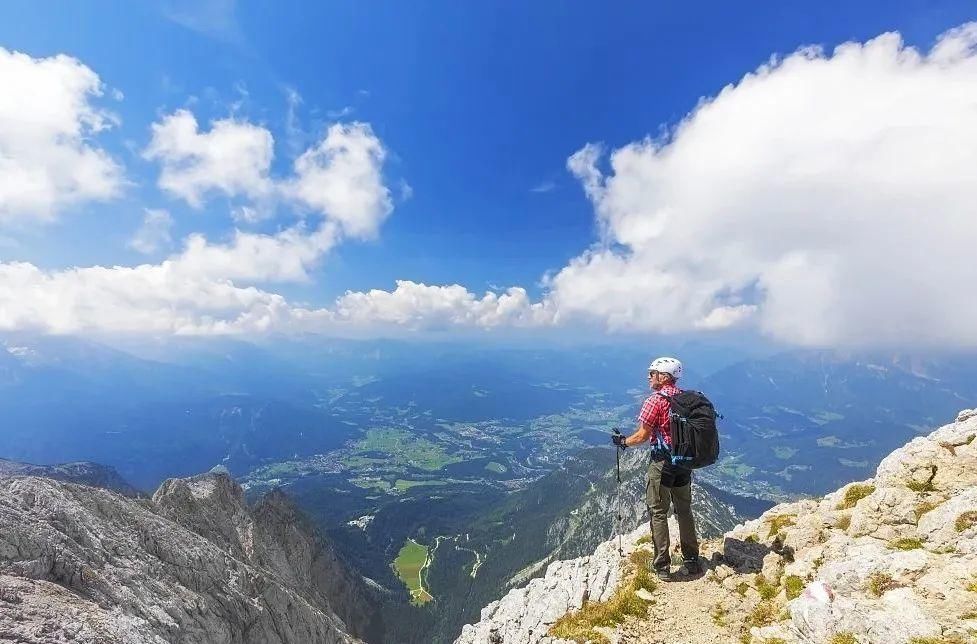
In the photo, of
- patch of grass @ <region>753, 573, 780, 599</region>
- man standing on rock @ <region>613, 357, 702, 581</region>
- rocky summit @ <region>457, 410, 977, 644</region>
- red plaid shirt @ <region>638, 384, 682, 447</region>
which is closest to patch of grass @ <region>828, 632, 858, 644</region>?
rocky summit @ <region>457, 410, 977, 644</region>

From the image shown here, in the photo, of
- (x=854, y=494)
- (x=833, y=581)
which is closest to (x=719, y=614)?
(x=833, y=581)

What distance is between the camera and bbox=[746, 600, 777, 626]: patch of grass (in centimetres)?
1262

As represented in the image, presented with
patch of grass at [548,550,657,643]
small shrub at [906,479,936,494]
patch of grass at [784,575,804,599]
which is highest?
small shrub at [906,479,936,494]

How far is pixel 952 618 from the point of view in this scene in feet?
28.0

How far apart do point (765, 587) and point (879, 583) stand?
4.43 m

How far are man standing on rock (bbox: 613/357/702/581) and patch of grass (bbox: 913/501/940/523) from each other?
263 inches

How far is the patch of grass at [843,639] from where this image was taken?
8938 millimetres

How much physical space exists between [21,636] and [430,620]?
21769 centimetres

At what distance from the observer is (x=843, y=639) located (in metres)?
9.05

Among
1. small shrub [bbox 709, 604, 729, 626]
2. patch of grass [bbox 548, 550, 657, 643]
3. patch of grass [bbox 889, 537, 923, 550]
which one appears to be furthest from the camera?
patch of grass [bbox 548, 550, 657, 643]

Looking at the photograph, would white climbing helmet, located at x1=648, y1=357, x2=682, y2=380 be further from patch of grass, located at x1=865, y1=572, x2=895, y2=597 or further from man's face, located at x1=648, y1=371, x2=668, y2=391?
patch of grass, located at x1=865, y1=572, x2=895, y2=597

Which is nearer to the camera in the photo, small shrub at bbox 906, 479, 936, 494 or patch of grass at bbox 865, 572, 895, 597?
patch of grass at bbox 865, 572, 895, 597

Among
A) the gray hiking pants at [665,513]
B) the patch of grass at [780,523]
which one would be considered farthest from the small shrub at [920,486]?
the gray hiking pants at [665,513]

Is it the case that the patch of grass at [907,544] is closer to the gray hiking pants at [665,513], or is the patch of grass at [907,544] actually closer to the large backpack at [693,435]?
the large backpack at [693,435]
